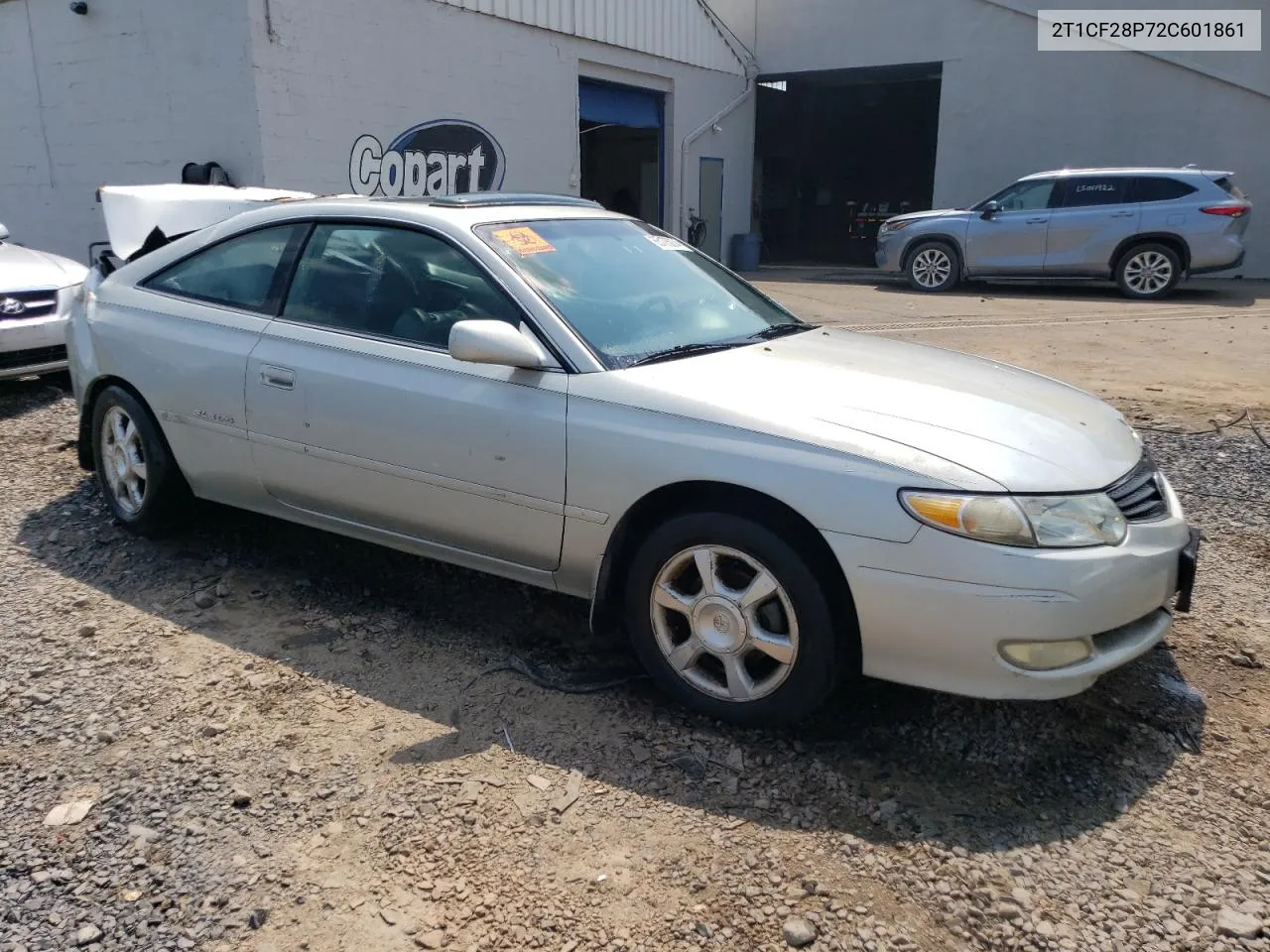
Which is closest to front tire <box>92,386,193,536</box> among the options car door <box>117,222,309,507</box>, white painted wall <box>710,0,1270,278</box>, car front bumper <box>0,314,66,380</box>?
car door <box>117,222,309,507</box>

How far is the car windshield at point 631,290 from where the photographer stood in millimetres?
3365

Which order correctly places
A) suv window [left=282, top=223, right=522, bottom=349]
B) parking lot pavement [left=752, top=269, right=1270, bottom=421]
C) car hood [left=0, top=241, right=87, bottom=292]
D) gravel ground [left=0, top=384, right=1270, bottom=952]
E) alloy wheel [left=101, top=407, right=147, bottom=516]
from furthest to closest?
parking lot pavement [left=752, top=269, right=1270, bottom=421], car hood [left=0, top=241, right=87, bottom=292], alloy wheel [left=101, top=407, right=147, bottom=516], suv window [left=282, top=223, right=522, bottom=349], gravel ground [left=0, top=384, right=1270, bottom=952]

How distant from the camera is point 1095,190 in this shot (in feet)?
44.9

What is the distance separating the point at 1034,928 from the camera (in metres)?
2.24

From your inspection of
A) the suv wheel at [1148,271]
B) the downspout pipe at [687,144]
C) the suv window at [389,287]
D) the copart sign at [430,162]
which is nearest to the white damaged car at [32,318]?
the suv window at [389,287]

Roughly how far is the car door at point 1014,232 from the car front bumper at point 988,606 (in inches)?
499

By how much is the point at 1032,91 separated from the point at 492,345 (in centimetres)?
1805

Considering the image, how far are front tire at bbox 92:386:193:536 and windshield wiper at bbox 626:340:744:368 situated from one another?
2.25 m

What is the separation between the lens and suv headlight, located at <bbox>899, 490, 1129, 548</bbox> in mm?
2615

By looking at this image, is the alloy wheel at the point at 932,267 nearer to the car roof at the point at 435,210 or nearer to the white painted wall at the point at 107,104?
the white painted wall at the point at 107,104

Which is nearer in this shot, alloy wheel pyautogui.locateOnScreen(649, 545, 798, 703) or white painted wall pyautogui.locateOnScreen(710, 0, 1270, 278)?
alloy wheel pyautogui.locateOnScreen(649, 545, 798, 703)

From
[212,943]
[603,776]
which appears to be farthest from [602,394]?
[212,943]

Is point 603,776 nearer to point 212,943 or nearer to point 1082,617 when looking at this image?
point 212,943

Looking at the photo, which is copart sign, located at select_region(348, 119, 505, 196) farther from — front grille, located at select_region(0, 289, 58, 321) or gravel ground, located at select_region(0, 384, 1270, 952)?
gravel ground, located at select_region(0, 384, 1270, 952)
